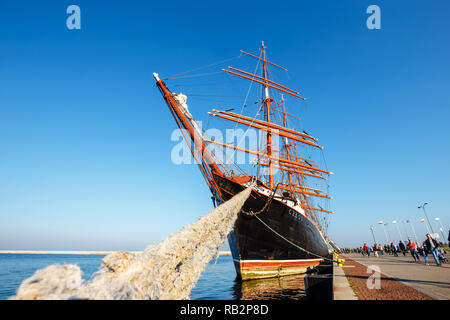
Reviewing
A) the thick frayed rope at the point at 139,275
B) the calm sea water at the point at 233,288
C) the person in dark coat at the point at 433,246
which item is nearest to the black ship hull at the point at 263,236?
the calm sea water at the point at 233,288

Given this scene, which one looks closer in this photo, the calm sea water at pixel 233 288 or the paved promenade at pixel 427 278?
the paved promenade at pixel 427 278

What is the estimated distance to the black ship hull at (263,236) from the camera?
1286cm

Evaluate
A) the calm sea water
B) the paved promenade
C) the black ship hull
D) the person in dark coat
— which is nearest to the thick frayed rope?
the calm sea water

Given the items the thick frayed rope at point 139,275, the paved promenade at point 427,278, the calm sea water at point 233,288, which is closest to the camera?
the thick frayed rope at point 139,275

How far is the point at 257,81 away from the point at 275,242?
58.9 ft

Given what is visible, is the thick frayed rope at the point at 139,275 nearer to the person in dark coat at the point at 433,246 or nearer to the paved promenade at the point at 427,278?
the paved promenade at the point at 427,278

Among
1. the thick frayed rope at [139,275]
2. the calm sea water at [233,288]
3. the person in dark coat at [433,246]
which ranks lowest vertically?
the calm sea water at [233,288]

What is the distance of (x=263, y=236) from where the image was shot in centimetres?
1318

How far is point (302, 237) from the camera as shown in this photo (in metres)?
15.6

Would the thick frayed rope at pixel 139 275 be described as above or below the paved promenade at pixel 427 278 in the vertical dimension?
above

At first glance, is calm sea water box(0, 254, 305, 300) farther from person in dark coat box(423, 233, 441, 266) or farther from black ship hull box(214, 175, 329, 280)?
person in dark coat box(423, 233, 441, 266)

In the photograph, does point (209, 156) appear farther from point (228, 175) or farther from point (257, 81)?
point (257, 81)
